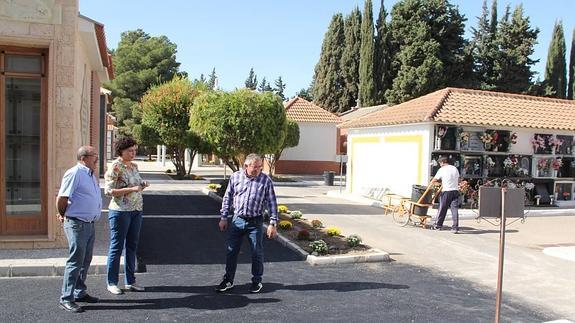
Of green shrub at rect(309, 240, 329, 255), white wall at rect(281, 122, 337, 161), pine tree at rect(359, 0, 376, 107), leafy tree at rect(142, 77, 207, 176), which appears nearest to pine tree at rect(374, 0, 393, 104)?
pine tree at rect(359, 0, 376, 107)

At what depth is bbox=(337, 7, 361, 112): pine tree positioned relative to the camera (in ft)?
171

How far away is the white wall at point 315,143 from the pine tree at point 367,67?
1270 centimetres

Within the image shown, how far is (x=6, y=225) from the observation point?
8203 mm

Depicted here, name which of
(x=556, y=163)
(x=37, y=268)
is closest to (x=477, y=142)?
(x=556, y=163)

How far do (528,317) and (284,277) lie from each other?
3.14 meters

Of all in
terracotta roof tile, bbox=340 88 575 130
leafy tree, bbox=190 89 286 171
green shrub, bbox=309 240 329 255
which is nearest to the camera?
green shrub, bbox=309 240 329 255

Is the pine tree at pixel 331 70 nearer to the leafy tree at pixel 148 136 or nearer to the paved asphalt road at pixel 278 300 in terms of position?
the leafy tree at pixel 148 136

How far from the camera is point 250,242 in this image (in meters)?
6.55

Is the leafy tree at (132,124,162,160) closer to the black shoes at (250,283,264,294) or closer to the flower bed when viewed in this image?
the flower bed

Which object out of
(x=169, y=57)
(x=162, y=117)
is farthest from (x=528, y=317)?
(x=169, y=57)

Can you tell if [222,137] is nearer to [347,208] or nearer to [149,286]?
[347,208]

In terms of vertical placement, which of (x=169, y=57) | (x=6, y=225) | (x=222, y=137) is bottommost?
(x=6, y=225)

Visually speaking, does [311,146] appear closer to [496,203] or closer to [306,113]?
[306,113]

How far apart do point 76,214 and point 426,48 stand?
41346 mm
